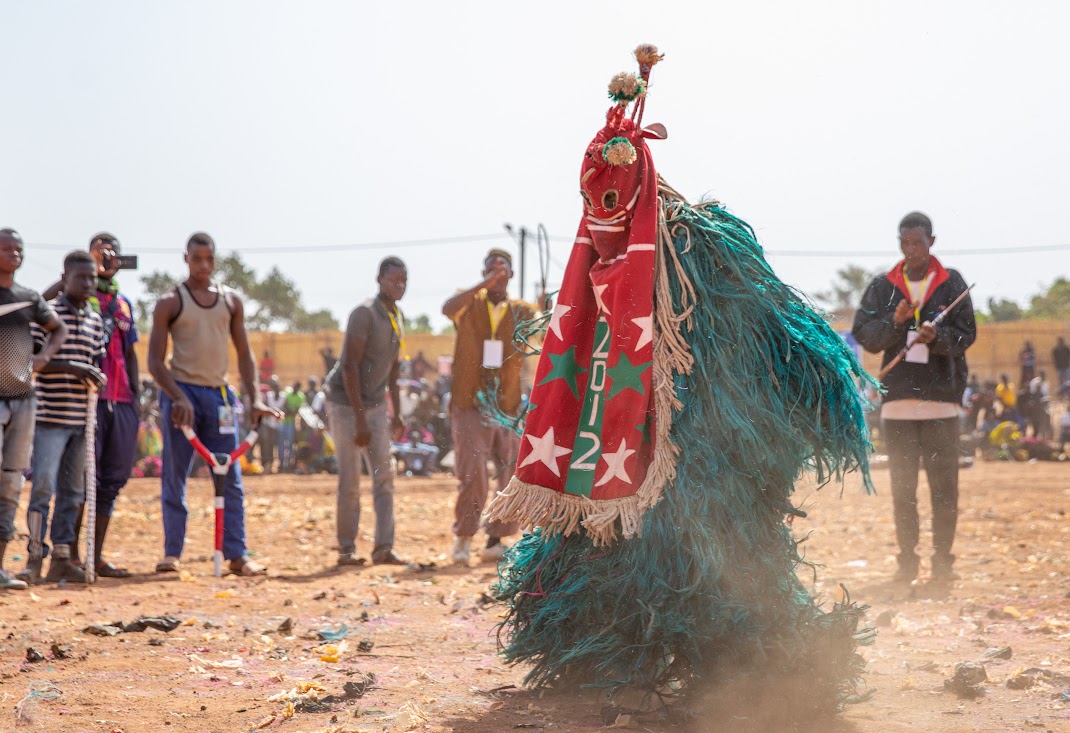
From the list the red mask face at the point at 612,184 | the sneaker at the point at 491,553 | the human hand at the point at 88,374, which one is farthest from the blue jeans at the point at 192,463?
the red mask face at the point at 612,184

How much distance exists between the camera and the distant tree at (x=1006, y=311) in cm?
4447

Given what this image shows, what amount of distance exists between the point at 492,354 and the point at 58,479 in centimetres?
319

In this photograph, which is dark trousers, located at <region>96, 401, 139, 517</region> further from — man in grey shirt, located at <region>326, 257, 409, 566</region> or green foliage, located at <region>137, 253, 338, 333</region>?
green foliage, located at <region>137, 253, 338, 333</region>

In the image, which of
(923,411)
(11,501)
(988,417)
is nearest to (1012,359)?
(988,417)

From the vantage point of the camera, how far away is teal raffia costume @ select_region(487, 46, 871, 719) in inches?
149

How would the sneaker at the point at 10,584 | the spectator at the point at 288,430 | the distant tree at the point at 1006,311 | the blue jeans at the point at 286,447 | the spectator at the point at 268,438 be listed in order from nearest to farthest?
1. the sneaker at the point at 10,584
2. the spectator at the point at 288,430
3. the blue jeans at the point at 286,447
4. the spectator at the point at 268,438
5. the distant tree at the point at 1006,311

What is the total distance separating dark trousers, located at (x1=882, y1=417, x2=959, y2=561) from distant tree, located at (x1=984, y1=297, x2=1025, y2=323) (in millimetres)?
39301

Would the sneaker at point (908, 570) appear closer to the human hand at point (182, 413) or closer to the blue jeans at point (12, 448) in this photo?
the human hand at point (182, 413)

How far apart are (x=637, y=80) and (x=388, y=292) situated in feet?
14.4

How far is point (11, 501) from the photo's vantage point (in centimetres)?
674

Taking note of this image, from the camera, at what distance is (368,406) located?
8133 mm

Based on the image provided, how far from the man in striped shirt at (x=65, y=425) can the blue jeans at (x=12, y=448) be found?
251mm

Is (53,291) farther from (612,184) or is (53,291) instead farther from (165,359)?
(612,184)

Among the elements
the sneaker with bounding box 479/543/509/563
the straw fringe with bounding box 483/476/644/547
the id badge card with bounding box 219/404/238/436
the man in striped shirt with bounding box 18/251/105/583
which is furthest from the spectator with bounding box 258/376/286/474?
the straw fringe with bounding box 483/476/644/547
